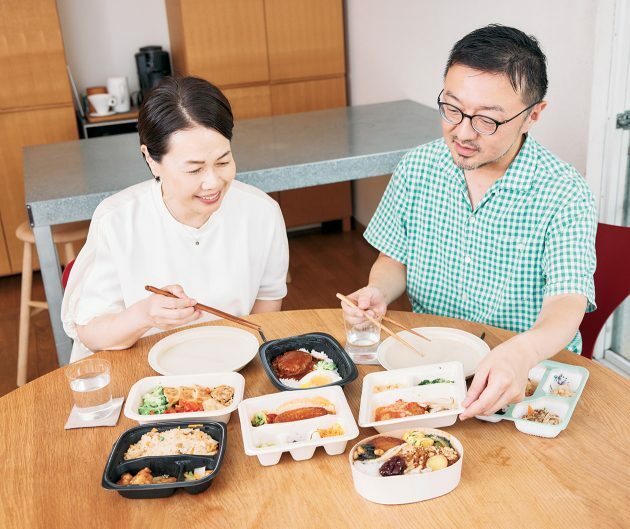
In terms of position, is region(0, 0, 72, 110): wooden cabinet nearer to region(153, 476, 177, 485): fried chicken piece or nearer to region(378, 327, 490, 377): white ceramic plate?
region(378, 327, 490, 377): white ceramic plate

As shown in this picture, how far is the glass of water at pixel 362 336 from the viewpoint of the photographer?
65.0 inches

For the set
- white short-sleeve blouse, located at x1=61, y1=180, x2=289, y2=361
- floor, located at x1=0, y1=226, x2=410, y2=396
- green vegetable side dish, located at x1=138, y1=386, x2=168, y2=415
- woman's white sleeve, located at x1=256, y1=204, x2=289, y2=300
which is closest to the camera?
green vegetable side dish, located at x1=138, y1=386, x2=168, y2=415

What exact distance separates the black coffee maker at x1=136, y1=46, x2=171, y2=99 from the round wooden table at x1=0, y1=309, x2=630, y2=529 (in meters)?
3.32

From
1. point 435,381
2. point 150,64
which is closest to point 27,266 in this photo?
point 150,64

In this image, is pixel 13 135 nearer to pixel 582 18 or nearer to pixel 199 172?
pixel 199 172

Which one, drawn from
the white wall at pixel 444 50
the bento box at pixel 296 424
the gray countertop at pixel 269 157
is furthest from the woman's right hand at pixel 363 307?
the white wall at pixel 444 50

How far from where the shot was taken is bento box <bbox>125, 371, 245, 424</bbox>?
1371 mm

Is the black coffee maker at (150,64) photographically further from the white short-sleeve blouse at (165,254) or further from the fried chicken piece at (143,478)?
the fried chicken piece at (143,478)

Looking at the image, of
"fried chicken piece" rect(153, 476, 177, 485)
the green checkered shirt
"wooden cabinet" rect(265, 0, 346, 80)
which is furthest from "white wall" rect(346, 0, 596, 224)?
"fried chicken piece" rect(153, 476, 177, 485)

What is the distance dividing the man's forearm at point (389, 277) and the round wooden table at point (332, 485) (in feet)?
1.75

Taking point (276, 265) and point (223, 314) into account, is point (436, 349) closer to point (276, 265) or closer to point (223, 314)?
point (223, 314)

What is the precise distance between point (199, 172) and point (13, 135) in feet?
8.88

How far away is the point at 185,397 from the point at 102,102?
316 cm

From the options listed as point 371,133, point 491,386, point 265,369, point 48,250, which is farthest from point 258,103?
point 491,386
